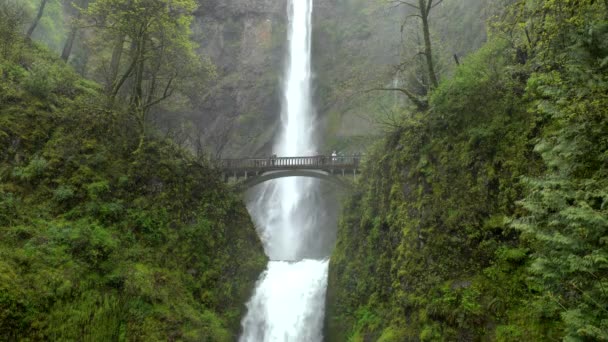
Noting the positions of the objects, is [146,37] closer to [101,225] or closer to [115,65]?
[115,65]

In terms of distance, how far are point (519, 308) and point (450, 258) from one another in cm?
251

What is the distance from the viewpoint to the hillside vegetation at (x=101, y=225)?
37.6ft

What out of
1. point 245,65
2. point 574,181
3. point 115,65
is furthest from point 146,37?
point 245,65

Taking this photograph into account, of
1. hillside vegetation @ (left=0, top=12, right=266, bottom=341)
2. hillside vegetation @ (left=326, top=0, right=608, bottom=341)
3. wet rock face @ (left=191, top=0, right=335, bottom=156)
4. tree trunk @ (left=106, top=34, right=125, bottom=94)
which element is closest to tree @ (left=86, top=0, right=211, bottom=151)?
tree trunk @ (left=106, top=34, right=125, bottom=94)

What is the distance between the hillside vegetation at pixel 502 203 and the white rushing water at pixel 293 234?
244 cm

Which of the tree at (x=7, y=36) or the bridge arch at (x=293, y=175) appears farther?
the bridge arch at (x=293, y=175)

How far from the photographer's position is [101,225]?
14359mm

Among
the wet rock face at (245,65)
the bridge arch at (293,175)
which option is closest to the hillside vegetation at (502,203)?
the bridge arch at (293,175)

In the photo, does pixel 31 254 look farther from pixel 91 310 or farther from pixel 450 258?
pixel 450 258

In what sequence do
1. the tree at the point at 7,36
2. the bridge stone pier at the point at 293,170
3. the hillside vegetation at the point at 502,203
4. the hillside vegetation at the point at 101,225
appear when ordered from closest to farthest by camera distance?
1. the hillside vegetation at the point at 502,203
2. the hillside vegetation at the point at 101,225
3. the tree at the point at 7,36
4. the bridge stone pier at the point at 293,170

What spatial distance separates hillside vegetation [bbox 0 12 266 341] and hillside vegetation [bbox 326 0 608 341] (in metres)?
5.95

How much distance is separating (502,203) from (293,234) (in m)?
28.2

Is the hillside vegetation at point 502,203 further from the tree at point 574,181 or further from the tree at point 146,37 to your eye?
the tree at point 146,37

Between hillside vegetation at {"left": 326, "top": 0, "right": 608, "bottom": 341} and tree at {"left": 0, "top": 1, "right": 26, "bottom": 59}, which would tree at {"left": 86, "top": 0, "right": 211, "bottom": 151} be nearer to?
tree at {"left": 0, "top": 1, "right": 26, "bottom": 59}
